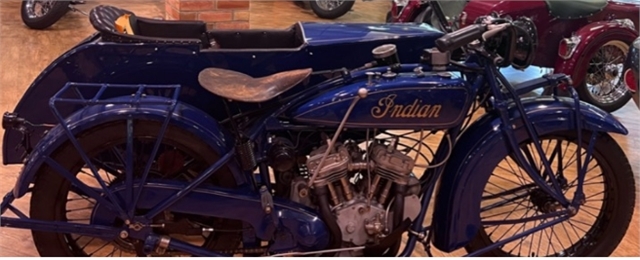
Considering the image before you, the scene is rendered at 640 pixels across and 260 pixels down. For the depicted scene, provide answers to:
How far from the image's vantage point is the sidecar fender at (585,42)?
175 inches

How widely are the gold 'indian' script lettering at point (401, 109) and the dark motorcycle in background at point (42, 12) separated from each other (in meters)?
4.95

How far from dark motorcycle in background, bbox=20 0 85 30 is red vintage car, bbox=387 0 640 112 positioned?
12.2ft

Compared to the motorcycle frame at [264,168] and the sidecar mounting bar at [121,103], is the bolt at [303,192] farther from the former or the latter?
the sidecar mounting bar at [121,103]

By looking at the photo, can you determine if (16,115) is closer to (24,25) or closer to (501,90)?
(501,90)

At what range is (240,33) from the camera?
285 cm

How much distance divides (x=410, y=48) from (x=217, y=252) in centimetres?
110

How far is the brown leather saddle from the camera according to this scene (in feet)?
7.25

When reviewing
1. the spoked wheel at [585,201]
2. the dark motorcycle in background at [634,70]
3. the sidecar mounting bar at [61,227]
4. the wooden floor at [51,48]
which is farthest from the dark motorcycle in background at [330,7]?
the sidecar mounting bar at [61,227]

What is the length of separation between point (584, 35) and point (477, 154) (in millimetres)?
2528

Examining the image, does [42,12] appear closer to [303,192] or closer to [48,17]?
[48,17]

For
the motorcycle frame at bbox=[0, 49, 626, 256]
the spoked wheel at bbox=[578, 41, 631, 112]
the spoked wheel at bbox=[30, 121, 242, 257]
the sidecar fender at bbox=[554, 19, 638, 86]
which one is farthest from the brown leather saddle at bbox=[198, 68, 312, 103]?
the spoked wheel at bbox=[578, 41, 631, 112]

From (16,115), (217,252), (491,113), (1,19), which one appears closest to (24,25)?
Result: (1,19)

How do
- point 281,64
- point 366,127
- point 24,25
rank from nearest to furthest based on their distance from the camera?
point 366,127
point 281,64
point 24,25

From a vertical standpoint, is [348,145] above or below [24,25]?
above
